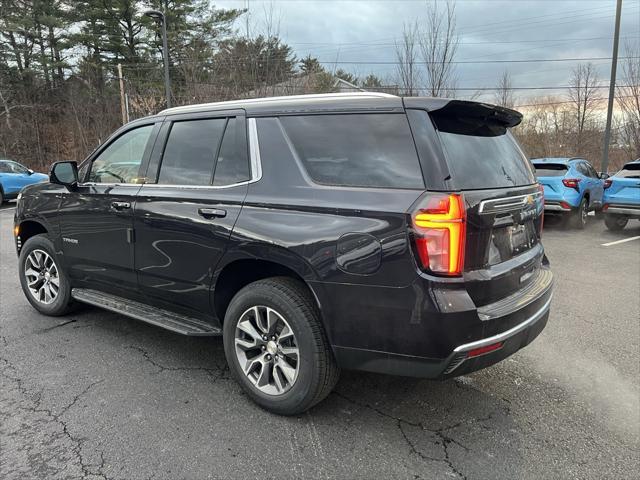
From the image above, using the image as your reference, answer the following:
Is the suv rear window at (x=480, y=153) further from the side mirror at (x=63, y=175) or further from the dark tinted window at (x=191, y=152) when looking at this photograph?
the side mirror at (x=63, y=175)

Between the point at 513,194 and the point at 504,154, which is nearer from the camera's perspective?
the point at 513,194

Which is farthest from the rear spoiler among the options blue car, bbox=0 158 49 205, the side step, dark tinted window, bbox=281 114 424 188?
blue car, bbox=0 158 49 205

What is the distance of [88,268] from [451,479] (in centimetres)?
331

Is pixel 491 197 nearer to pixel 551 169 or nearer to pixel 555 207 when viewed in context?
pixel 555 207

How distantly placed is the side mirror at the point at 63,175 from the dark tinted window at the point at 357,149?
7.59ft

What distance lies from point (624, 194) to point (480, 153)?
8.94 meters

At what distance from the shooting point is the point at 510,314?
253 cm

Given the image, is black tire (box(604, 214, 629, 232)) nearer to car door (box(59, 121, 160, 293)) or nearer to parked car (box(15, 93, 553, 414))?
parked car (box(15, 93, 553, 414))

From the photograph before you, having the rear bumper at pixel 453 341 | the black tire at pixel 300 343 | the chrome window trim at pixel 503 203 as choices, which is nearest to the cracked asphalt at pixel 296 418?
the black tire at pixel 300 343

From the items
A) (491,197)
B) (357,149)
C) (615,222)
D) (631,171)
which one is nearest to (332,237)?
(357,149)

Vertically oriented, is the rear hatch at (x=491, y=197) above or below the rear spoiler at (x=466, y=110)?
below

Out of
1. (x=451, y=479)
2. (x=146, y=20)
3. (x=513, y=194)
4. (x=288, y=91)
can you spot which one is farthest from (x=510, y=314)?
(x=146, y=20)

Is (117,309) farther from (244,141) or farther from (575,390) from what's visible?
(575,390)

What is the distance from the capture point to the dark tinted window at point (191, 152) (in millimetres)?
3275
